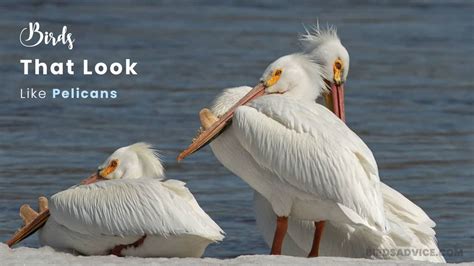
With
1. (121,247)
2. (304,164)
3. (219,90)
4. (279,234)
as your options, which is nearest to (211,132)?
(304,164)

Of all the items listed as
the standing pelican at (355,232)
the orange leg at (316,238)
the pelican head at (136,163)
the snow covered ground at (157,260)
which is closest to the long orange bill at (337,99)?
the standing pelican at (355,232)

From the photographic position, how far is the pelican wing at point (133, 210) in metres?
6.65

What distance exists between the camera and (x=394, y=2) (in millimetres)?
18625

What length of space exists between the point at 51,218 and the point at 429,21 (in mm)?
10454

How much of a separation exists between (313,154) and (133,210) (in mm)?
939

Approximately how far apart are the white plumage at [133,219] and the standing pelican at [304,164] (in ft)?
1.35

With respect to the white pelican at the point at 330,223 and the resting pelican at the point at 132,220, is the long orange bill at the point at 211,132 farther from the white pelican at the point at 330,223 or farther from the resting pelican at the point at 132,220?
the resting pelican at the point at 132,220

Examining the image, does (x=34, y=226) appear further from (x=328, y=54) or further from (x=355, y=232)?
(x=328, y=54)

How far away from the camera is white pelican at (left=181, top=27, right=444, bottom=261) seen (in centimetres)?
707

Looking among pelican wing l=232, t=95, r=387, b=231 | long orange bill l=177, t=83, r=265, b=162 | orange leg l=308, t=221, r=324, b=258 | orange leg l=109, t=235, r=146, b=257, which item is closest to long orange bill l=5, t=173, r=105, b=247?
orange leg l=109, t=235, r=146, b=257

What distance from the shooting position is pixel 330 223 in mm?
7301

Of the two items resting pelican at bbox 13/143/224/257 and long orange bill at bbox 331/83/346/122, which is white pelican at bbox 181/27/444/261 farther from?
resting pelican at bbox 13/143/224/257

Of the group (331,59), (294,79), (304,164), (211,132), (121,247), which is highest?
(331,59)

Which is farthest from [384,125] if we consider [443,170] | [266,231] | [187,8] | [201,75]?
[187,8]
